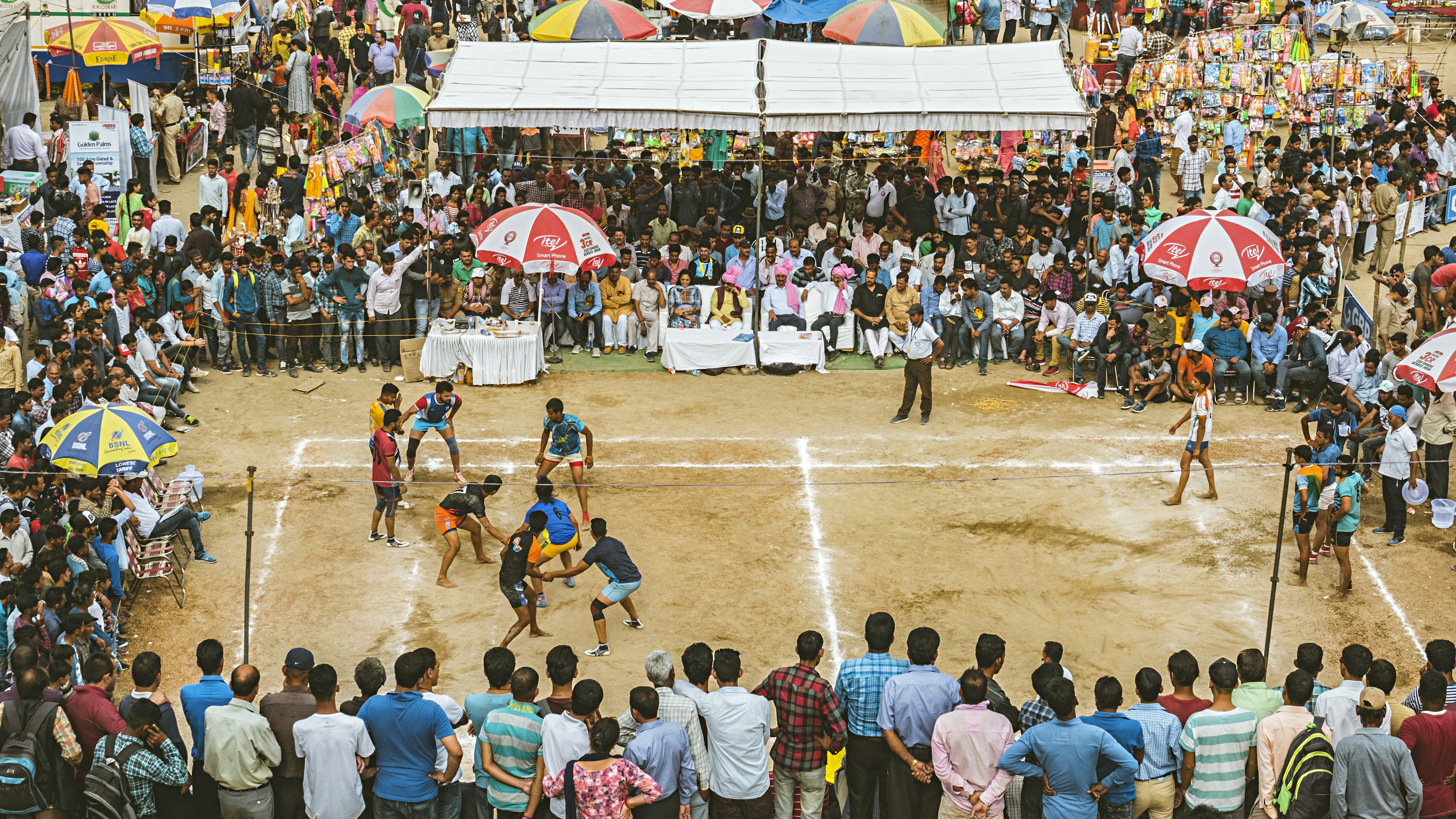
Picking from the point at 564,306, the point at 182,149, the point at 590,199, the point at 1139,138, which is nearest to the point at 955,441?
the point at 564,306

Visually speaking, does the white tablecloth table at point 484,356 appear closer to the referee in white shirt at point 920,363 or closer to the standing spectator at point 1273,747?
the referee in white shirt at point 920,363

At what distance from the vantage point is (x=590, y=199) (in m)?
24.0

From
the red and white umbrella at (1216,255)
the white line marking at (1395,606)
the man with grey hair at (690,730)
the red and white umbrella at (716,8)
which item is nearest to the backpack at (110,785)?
the man with grey hair at (690,730)

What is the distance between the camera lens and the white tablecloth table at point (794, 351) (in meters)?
21.0

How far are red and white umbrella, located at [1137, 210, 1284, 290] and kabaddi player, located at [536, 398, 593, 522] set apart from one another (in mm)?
7581

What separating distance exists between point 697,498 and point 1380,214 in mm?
12824

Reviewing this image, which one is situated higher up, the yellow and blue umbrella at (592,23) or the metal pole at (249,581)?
the yellow and blue umbrella at (592,23)

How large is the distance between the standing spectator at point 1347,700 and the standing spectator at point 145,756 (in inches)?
274

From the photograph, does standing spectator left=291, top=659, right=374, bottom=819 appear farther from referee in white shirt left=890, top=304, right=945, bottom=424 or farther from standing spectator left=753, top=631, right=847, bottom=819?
referee in white shirt left=890, top=304, right=945, bottom=424

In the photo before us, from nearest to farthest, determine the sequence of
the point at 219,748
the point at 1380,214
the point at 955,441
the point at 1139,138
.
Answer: the point at 219,748 → the point at 955,441 → the point at 1380,214 → the point at 1139,138

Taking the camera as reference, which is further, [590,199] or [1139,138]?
[1139,138]

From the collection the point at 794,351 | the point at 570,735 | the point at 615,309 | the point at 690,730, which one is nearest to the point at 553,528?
the point at 690,730

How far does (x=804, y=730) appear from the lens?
9.59 meters

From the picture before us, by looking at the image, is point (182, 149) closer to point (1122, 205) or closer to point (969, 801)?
point (1122, 205)
